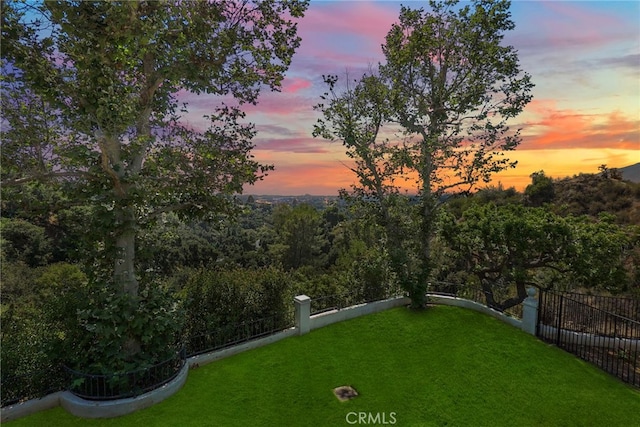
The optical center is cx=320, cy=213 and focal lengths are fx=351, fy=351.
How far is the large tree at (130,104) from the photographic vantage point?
19.3ft

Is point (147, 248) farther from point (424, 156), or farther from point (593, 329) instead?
point (593, 329)

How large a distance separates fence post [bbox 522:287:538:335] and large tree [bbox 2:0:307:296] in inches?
321

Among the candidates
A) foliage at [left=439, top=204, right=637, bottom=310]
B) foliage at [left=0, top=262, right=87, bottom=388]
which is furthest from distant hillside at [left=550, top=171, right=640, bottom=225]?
foliage at [left=0, top=262, right=87, bottom=388]

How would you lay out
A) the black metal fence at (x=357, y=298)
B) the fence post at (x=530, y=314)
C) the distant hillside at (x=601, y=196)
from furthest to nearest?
the distant hillside at (x=601, y=196), the black metal fence at (x=357, y=298), the fence post at (x=530, y=314)

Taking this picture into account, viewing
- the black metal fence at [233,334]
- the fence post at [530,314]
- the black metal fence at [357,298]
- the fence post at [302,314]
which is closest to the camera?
the black metal fence at [233,334]

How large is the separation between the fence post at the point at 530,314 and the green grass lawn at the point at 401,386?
0.34 meters

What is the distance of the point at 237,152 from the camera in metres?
8.00

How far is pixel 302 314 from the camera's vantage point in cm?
945

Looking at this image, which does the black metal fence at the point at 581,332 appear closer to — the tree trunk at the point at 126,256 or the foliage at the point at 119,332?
the foliage at the point at 119,332

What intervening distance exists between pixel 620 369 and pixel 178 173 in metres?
11.6

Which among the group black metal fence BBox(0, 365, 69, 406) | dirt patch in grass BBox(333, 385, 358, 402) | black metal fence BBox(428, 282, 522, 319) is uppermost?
black metal fence BBox(428, 282, 522, 319)

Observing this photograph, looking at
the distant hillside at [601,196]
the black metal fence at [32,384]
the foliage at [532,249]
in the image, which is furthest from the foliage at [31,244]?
the distant hillside at [601,196]

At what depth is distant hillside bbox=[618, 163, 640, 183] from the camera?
103ft

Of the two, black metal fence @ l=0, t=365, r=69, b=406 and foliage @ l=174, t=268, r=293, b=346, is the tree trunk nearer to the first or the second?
foliage @ l=174, t=268, r=293, b=346
